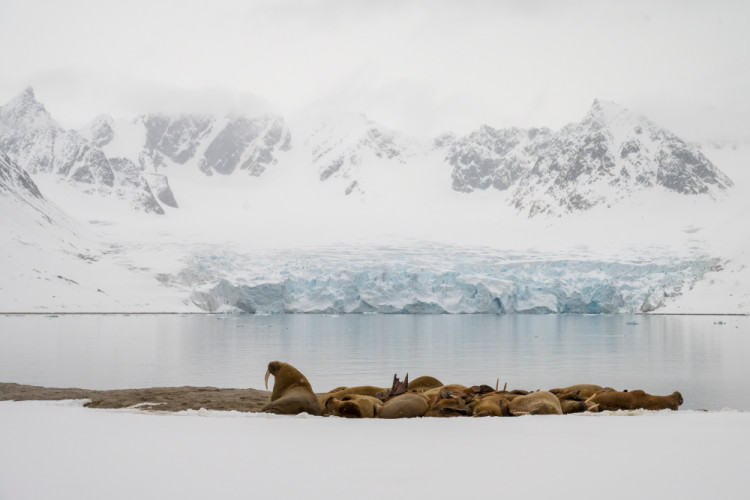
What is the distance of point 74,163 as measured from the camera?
146750 mm

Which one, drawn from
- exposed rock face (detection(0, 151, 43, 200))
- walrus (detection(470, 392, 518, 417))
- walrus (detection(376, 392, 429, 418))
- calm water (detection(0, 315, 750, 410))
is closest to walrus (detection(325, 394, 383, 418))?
walrus (detection(376, 392, 429, 418))

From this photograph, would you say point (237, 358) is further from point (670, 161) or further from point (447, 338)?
point (670, 161)

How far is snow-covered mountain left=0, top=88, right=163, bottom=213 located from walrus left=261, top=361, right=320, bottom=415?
443 feet

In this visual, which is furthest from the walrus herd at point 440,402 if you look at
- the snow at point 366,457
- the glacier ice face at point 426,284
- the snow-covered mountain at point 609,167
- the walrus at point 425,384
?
the snow-covered mountain at point 609,167

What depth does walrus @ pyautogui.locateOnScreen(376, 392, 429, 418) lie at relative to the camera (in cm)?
1031

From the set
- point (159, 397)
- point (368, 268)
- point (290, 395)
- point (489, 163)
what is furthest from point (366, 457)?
point (489, 163)

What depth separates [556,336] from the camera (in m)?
44.5

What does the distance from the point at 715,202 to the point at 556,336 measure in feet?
373

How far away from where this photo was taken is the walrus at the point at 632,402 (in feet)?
38.7

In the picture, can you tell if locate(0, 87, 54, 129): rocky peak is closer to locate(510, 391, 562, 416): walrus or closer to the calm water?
the calm water

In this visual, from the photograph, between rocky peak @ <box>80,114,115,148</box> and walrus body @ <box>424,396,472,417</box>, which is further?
rocky peak @ <box>80,114,115,148</box>

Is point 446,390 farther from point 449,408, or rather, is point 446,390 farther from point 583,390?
point 583,390

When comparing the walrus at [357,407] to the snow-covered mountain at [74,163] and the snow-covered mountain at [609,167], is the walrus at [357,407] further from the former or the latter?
the snow-covered mountain at [609,167]

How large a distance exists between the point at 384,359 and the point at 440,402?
18.3m
